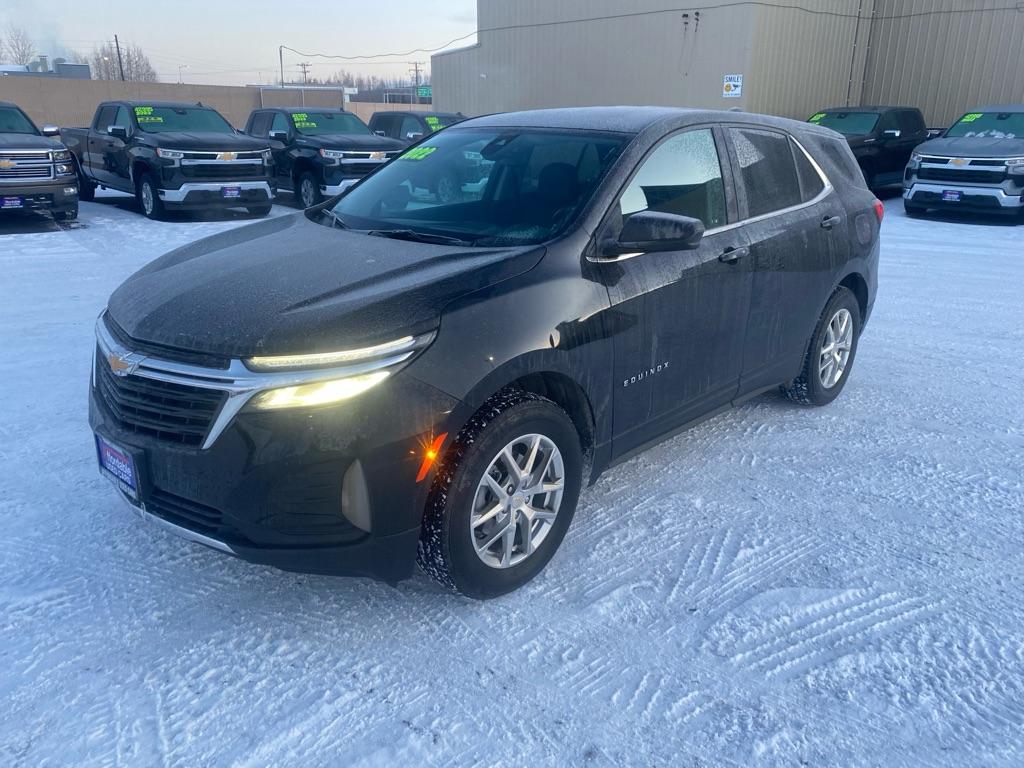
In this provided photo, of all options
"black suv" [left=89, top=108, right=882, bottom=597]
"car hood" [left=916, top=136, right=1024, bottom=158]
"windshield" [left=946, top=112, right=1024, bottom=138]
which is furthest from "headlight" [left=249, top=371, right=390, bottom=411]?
"windshield" [left=946, top=112, right=1024, bottom=138]

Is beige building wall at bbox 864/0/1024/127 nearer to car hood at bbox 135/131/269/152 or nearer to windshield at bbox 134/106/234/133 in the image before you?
car hood at bbox 135/131/269/152

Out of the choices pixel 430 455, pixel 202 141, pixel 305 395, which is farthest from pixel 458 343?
pixel 202 141

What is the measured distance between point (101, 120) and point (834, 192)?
13.3m

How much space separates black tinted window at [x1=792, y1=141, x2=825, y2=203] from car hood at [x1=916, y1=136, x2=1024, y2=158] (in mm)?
9902

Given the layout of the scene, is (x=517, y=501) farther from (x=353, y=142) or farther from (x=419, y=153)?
(x=353, y=142)

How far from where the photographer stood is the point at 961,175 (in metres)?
12.8

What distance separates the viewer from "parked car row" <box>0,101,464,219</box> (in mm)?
11016

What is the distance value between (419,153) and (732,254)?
1.71 metres

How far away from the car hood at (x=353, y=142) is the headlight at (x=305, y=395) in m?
11.7

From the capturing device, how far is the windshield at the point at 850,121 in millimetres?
15688

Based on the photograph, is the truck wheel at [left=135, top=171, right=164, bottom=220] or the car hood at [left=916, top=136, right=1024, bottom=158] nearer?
the truck wheel at [left=135, top=171, right=164, bottom=220]

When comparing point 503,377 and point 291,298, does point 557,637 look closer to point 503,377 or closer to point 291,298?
point 503,377

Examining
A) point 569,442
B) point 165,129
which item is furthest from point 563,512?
point 165,129

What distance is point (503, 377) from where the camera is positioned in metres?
2.85
